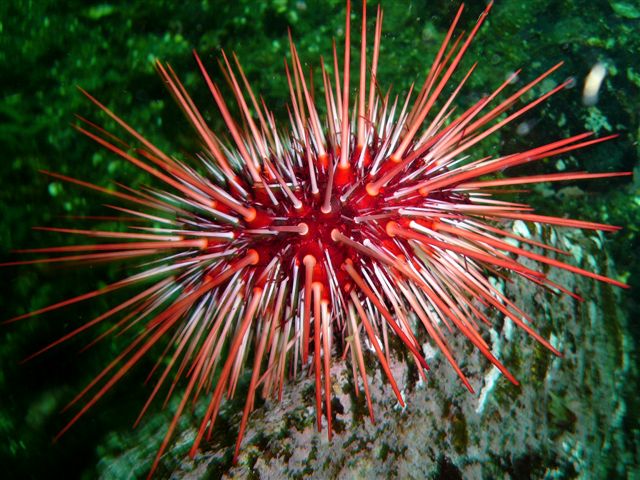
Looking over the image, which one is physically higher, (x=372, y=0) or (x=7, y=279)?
(x=372, y=0)

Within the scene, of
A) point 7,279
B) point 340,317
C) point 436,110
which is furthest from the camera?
point 436,110

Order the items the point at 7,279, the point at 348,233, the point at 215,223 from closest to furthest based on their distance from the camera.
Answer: the point at 348,233 < the point at 215,223 < the point at 7,279

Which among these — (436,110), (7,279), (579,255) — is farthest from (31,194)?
(579,255)

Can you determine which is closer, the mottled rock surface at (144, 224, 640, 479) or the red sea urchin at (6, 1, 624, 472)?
the red sea urchin at (6, 1, 624, 472)

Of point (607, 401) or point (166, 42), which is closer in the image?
point (607, 401)

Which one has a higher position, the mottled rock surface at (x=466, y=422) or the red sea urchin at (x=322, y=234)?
the red sea urchin at (x=322, y=234)

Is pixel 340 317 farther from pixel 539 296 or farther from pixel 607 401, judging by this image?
pixel 607 401

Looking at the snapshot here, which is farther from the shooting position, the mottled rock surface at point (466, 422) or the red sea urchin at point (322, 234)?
the mottled rock surface at point (466, 422)

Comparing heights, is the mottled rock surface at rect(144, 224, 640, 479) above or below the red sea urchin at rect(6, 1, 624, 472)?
below

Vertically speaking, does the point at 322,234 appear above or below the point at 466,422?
above

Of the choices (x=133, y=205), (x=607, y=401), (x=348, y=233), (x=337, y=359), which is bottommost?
(x=607, y=401)

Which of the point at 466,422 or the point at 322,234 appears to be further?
the point at 466,422
